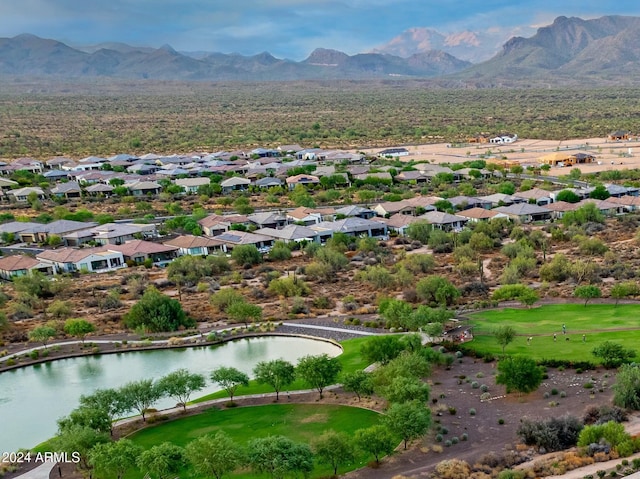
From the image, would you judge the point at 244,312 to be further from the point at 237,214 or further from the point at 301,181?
the point at 301,181

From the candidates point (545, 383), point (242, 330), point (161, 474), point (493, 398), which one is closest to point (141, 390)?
point (161, 474)

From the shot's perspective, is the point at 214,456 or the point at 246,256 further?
the point at 246,256

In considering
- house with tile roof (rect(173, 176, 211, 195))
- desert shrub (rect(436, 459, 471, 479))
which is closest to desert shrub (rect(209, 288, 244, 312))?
desert shrub (rect(436, 459, 471, 479))

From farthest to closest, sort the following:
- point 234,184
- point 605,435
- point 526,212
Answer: point 234,184, point 526,212, point 605,435

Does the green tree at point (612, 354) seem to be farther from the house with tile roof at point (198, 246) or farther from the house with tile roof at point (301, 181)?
the house with tile roof at point (301, 181)

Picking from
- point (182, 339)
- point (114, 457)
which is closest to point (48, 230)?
point (182, 339)

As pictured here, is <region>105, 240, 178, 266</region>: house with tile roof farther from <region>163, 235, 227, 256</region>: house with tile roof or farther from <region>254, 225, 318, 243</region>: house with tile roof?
<region>254, 225, 318, 243</region>: house with tile roof
